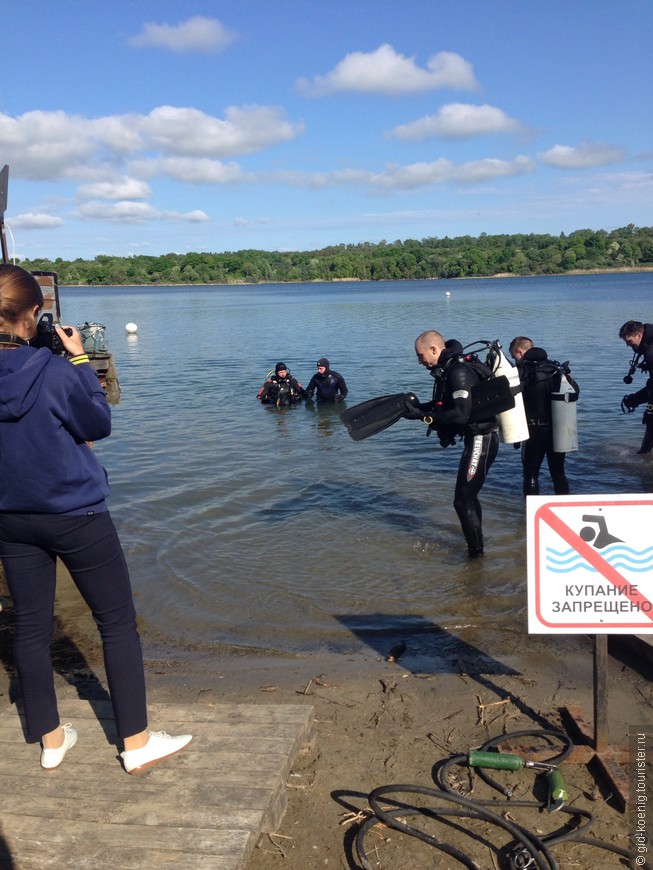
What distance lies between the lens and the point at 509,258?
133 metres

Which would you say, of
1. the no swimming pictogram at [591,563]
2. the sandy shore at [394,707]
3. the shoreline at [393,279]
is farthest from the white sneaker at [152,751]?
the shoreline at [393,279]

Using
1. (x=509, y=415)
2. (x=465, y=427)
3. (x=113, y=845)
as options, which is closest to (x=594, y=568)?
(x=113, y=845)

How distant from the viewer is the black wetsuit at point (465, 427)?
5.46 meters

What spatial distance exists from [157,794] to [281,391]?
1203cm

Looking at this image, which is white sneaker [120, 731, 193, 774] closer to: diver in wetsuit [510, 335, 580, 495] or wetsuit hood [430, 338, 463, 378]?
wetsuit hood [430, 338, 463, 378]

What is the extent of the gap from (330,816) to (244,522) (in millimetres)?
4786

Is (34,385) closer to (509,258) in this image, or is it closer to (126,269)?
(509,258)

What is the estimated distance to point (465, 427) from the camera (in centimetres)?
576

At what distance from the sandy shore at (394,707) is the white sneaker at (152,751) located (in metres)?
0.51

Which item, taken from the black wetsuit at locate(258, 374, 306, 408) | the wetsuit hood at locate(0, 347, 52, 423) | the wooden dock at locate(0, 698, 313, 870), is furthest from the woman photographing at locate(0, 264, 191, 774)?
the black wetsuit at locate(258, 374, 306, 408)

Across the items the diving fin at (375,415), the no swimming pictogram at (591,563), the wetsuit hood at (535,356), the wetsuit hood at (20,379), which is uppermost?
the wetsuit hood at (20,379)

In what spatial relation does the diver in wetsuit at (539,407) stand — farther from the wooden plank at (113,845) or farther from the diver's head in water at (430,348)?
the wooden plank at (113,845)

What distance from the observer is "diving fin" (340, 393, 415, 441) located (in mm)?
5835

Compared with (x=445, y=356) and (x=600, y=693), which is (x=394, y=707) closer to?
(x=600, y=693)
